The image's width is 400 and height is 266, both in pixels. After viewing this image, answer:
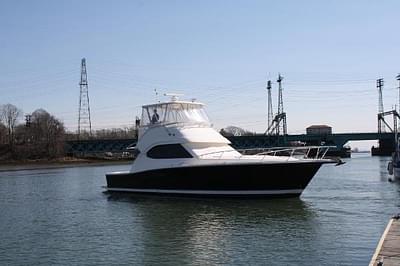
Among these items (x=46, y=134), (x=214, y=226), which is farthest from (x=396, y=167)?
(x=46, y=134)

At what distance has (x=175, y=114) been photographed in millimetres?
35719

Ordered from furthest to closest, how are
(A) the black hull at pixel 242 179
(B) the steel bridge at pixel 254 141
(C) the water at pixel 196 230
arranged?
1. (B) the steel bridge at pixel 254 141
2. (A) the black hull at pixel 242 179
3. (C) the water at pixel 196 230

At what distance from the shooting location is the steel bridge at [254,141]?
118m

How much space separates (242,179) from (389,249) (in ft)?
54.0

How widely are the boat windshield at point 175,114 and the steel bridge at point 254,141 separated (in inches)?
2996

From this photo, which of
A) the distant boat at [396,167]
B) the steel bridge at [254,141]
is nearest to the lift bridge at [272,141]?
the steel bridge at [254,141]

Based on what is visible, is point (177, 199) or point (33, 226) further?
point (177, 199)

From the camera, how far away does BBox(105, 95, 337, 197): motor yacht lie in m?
29.9

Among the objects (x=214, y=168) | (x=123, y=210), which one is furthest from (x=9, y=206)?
(x=214, y=168)

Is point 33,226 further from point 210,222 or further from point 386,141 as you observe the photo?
point 386,141

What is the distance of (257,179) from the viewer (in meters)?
30.1

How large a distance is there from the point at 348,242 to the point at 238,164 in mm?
11683

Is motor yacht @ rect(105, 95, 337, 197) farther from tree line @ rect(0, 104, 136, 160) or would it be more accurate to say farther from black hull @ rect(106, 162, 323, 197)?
tree line @ rect(0, 104, 136, 160)

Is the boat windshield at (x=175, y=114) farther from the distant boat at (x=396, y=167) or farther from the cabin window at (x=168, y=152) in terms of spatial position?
the distant boat at (x=396, y=167)
